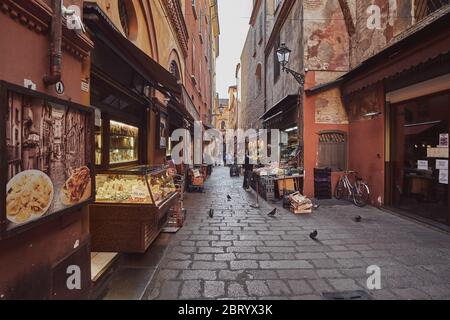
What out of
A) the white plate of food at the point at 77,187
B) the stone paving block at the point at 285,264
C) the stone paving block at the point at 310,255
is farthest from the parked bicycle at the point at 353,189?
the white plate of food at the point at 77,187

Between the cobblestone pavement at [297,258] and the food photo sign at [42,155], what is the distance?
1.74m

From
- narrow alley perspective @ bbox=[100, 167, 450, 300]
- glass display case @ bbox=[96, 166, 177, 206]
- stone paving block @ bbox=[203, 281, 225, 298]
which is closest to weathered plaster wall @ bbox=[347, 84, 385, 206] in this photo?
narrow alley perspective @ bbox=[100, 167, 450, 300]

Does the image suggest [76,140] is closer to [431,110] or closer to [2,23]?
[2,23]

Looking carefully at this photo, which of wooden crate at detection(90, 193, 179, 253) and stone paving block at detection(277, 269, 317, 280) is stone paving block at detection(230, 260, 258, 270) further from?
wooden crate at detection(90, 193, 179, 253)

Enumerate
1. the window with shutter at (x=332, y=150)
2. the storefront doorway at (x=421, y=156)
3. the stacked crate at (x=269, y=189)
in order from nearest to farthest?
the storefront doorway at (x=421, y=156), the stacked crate at (x=269, y=189), the window with shutter at (x=332, y=150)

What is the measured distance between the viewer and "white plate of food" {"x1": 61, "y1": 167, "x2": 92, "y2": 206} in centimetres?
267

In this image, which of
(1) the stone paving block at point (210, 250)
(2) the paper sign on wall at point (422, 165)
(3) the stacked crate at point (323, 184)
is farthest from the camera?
(3) the stacked crate at point (323, 184)

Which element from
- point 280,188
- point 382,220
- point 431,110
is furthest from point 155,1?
point 382,220

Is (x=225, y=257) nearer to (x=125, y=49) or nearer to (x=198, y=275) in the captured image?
(x=198, y=275)

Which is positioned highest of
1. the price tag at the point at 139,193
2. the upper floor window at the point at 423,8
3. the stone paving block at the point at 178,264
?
the upper floor window at the point at 423,8

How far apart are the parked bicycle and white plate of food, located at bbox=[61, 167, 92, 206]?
8640mm

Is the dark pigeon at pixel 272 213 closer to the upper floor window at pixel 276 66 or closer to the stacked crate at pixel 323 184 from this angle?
the stacked crate at pixel 323 184

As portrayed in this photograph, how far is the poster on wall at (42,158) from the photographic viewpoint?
197 cm

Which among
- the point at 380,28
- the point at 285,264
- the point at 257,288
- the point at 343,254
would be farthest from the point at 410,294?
the point at 380,28
